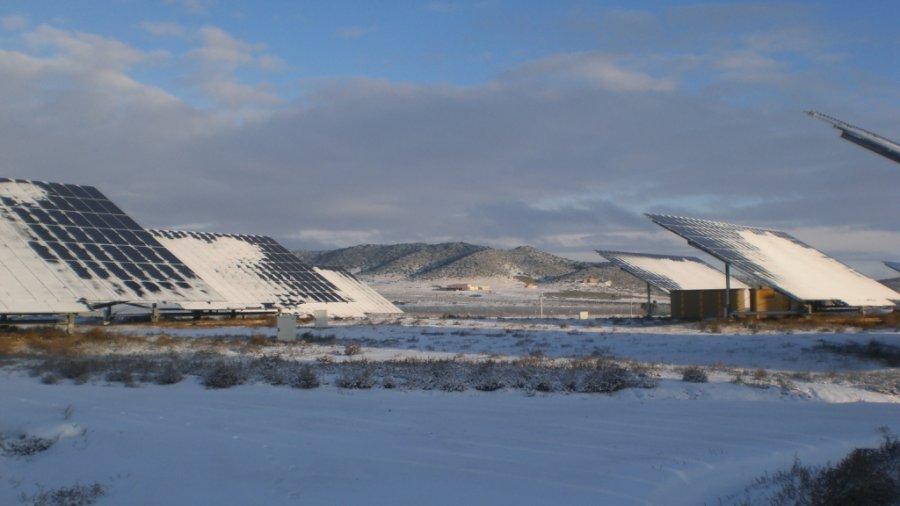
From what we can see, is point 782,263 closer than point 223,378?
No

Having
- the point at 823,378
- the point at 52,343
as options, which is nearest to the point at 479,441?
the point at 823,378

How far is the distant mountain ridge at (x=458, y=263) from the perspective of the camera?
151m

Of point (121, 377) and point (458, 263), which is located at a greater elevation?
point (458, 263)

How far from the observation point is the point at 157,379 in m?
15.6

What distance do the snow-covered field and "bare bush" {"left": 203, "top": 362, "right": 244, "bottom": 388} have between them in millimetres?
317

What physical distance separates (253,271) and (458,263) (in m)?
113

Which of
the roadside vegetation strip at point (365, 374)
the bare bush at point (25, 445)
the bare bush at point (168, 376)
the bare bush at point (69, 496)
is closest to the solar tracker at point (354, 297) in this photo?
the roadside vegetation strip at point (365, 374)

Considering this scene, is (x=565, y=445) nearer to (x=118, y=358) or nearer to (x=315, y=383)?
(x=315, y=383)

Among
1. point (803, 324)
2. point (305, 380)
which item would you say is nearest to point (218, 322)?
point (305, 380)

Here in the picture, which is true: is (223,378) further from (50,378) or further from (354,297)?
(354,297)

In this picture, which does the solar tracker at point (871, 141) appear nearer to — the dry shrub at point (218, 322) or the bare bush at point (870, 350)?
the bare bush at point (870, 350)

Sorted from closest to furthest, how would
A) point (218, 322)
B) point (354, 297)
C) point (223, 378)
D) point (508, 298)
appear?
point (223, 378)
point (218, 322)
point (354, 297)
point (508, 298)

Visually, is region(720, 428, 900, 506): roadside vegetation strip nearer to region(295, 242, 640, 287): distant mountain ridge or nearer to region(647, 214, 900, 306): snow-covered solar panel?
region(647, 214, 900, 306): snow-covered solar panel

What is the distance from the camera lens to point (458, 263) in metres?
158
